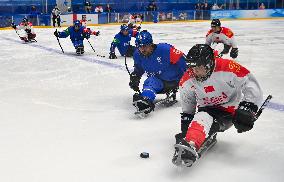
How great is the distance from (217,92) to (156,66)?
1.74 m

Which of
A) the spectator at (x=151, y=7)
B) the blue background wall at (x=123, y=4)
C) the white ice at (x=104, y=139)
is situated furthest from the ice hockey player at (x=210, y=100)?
the spectator at (x=151, y=7)

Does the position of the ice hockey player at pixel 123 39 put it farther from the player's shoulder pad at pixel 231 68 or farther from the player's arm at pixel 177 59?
the player's shoulder pad at pixel 231 68

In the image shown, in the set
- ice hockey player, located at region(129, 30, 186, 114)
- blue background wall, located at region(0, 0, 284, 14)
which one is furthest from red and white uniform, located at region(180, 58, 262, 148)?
blue background wall, located at region(0, 0, 284, 14)

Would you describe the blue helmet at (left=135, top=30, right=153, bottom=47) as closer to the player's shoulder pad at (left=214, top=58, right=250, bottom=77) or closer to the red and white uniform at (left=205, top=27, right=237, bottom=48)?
the player's shoulder pad at (left=214, top=58, right=250, bottom=77)

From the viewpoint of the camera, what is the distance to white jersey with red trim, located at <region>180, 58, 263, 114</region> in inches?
110

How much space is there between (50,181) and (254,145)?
1.69 meters

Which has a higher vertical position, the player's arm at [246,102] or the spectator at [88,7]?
the spectator at [88,7]

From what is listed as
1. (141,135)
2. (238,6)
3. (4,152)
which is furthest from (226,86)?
(238,6)

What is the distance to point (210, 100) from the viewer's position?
3066 mm

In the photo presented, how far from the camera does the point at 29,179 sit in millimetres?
2633

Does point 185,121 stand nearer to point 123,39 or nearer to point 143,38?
point 143,38

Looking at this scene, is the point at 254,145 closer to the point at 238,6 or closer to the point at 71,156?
the point at 71,156

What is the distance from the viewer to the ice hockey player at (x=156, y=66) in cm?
431

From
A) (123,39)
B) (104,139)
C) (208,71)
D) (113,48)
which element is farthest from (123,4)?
(208,71)
